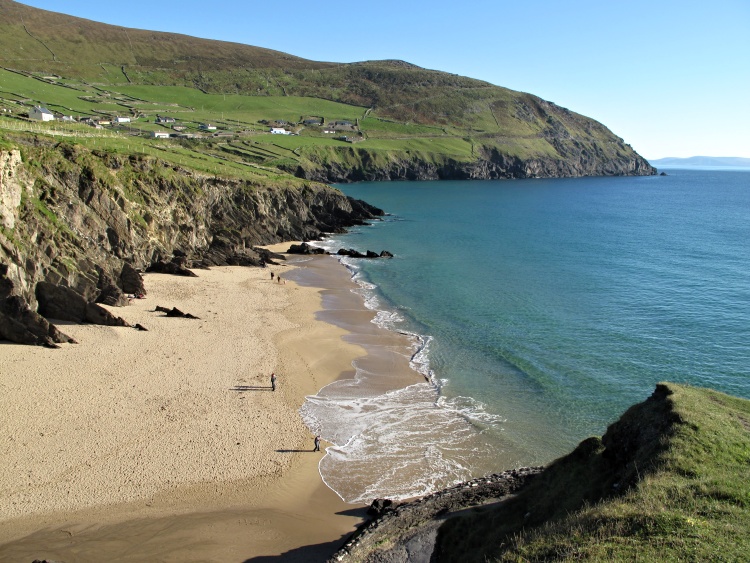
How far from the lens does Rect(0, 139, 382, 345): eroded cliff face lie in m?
36.0

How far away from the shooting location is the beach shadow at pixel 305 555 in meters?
17.9

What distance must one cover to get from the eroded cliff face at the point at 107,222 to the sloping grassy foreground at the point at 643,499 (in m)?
28.6

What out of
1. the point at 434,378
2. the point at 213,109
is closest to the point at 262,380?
the point at 434,378

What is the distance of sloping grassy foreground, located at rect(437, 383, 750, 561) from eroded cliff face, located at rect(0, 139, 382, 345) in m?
28.6

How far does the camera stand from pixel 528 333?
40062 millimetres

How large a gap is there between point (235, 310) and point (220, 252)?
60.2 ft

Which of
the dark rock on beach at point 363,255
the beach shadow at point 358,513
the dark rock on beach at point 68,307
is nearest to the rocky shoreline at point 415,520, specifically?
the beach shadow at point 358,513

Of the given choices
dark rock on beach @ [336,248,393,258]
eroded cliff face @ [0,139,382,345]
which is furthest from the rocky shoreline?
dark rock on beach @ [336,248,393,258]

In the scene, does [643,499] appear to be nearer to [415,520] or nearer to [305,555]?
[415,520]

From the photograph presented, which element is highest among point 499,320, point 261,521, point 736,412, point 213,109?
point 213,109

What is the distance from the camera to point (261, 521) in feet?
65.6

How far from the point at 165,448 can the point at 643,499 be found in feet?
62.0

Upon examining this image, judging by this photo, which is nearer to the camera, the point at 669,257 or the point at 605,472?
the point at 605,472

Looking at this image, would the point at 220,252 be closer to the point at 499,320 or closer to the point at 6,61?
the point at 499,320
